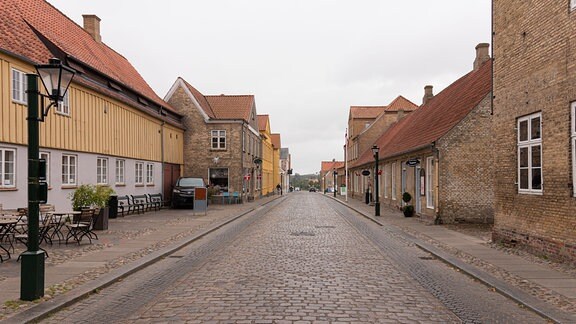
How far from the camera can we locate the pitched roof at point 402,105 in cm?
4924

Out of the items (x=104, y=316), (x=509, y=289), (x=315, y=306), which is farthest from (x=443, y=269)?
(x=104, y=316)

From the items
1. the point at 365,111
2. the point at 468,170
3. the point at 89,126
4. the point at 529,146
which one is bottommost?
the point at 468,170

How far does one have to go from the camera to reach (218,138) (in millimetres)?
34688

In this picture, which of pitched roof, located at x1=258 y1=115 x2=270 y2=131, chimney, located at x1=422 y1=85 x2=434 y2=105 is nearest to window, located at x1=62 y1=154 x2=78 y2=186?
chimney, located at x1=422 y1=85 x2=434 y2=105

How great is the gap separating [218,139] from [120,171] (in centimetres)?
1217

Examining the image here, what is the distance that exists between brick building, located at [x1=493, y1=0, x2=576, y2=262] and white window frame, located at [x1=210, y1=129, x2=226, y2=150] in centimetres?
2386

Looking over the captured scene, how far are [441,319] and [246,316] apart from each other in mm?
2420

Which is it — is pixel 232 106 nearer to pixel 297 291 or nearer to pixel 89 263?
pixel 89 263

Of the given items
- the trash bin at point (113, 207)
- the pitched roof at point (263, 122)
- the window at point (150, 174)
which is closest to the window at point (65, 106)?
the trash bin at point (113, 207)

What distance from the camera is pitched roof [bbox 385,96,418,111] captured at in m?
49.2

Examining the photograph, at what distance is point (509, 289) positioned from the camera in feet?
24.7

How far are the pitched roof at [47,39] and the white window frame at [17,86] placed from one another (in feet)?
1.86

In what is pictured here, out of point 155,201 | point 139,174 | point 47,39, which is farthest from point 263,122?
point 47,39

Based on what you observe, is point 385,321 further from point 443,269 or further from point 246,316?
point 443,269
